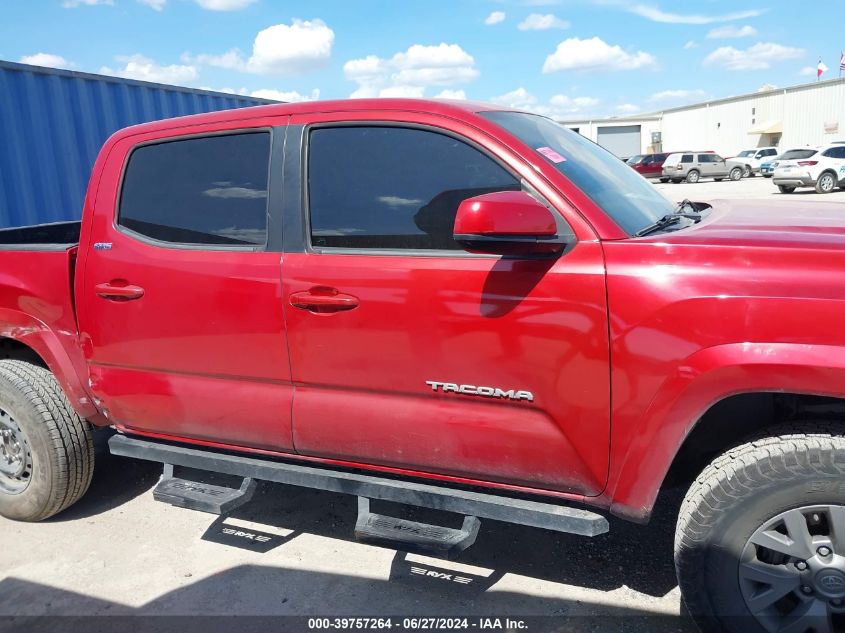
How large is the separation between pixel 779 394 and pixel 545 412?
78 centimetres

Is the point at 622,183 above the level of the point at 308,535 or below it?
above

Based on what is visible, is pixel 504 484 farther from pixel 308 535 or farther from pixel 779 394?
pixel 308 535

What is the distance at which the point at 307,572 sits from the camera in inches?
124

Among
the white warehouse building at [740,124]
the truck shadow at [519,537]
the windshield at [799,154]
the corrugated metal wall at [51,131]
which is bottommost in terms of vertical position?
the truck shadow at [519,537]

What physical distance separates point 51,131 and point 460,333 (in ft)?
21.8

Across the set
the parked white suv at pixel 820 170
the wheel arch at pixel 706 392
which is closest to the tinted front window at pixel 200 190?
the wheel arch at pixel 706 392

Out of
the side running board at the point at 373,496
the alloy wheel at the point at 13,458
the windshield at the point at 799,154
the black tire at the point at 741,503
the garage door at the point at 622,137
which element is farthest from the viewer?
the garage door at the point at 622,137

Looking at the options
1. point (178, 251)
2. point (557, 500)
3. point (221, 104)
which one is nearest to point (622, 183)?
point (557, 500)

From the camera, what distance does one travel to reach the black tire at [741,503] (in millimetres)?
2098

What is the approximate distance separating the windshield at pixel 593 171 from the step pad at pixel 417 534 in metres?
1.28

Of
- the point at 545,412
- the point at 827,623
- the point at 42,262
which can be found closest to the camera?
the point at 827,623

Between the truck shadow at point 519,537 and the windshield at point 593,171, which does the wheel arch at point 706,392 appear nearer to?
the windshield at point 593,171

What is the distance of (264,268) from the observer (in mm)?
2787

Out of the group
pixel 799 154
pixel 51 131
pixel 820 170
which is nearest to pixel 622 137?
pixel 799 154
